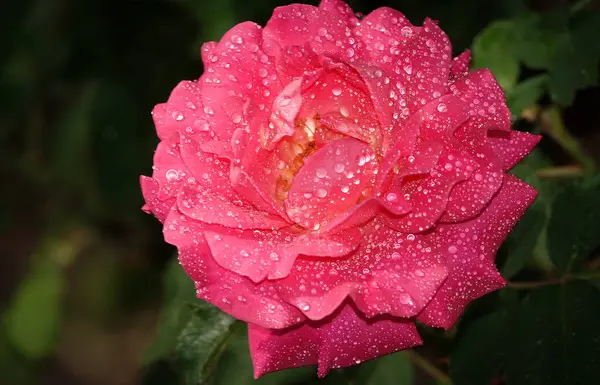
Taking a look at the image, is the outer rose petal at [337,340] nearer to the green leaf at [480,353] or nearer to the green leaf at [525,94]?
the green leaf at [480,353]

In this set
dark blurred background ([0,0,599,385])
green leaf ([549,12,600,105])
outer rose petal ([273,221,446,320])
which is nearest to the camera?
outer rose petal ([273,221,446,320])

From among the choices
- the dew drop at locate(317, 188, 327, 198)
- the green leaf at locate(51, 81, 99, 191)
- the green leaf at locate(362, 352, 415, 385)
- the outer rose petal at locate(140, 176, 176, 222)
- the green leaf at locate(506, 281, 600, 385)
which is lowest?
the green leaf at locate(51, 81, 99, 191)

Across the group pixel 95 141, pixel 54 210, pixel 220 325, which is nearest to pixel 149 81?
pixel 95 141

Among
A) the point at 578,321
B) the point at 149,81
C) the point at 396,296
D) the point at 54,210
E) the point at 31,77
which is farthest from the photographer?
the point at 54,210

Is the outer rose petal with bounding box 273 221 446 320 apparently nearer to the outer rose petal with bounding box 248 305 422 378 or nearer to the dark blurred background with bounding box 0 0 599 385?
the outer rose petal with bounding box 248 305 422 378

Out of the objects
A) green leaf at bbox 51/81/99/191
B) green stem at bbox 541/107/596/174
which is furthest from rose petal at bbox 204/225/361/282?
green leaf at bbox 51/81/99/191

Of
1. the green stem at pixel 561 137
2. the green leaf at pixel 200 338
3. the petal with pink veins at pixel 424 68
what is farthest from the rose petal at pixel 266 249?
the green stem at pixel 561 137

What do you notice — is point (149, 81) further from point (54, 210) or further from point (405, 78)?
point (405, 78)
